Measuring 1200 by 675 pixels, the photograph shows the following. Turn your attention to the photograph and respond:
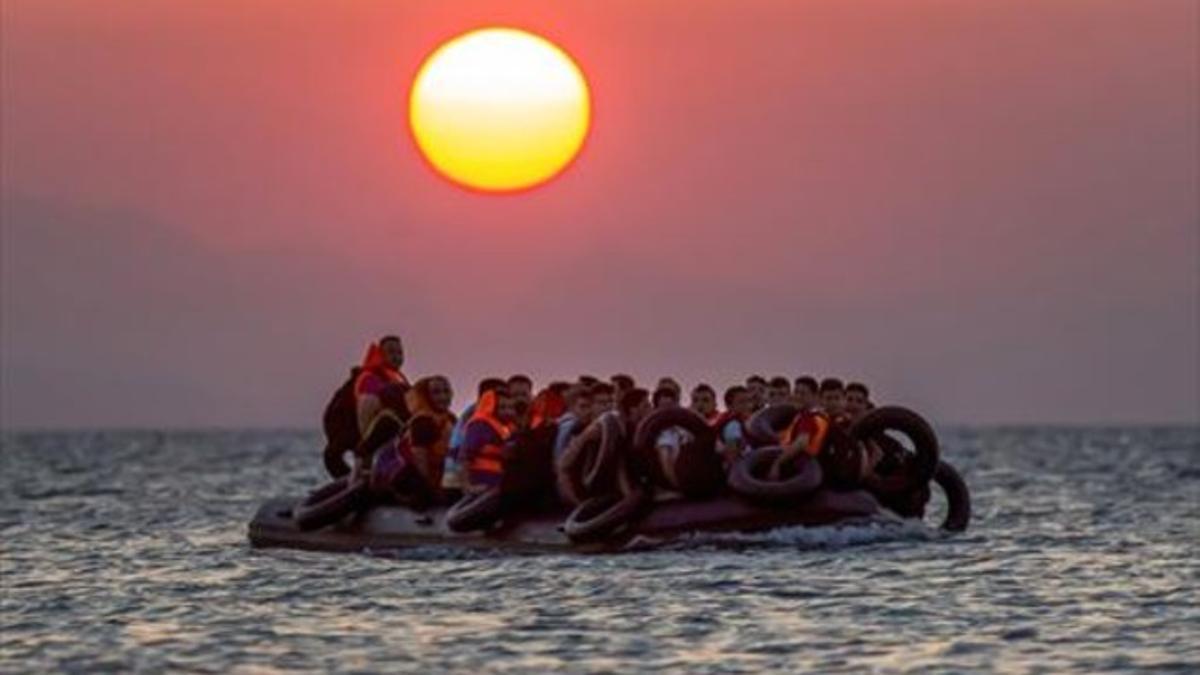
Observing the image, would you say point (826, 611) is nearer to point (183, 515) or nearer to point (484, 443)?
point (484, 443)

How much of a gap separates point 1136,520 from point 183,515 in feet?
50.6

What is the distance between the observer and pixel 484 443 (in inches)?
1314

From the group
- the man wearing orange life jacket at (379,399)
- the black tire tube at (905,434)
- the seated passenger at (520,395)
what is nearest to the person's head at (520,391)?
the seated passenger at (520,395)

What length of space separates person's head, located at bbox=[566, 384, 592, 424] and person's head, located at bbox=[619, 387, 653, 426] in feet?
1.19

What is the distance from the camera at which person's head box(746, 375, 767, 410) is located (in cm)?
3453

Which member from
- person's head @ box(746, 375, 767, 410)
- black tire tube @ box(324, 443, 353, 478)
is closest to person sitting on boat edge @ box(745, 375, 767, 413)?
person's head @ box(746, 375, 767, 410)

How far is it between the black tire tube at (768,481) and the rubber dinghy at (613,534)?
0.27 m

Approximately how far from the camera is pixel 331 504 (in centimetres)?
3575

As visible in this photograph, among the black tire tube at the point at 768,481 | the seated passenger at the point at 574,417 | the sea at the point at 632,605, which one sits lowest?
the sea at the point at 632,605

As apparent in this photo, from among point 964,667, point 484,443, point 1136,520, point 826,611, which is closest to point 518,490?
point 484,443

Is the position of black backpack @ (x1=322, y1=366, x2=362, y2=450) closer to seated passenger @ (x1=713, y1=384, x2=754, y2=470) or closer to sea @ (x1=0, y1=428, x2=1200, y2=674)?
sea @ (x1=0, y1=428, x2=1200, y2=674)

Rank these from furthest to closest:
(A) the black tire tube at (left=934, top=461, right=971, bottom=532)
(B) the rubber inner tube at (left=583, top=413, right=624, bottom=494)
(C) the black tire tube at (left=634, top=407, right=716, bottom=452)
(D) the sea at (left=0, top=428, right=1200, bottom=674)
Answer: (A) the black tire tube at (left=934, top=461, right=971, bottom=532) < (B) the rubber inner tube at (left=583, top=413, right=624, bottom=494) < (C) the black tire tube at (left=634, top=407, right=716, bottom=452) < (D) the sea at (left=0, top=428, right=1200, bottom=674)

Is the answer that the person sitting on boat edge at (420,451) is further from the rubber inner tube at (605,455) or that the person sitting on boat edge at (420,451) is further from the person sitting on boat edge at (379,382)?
the rubber inner tube at (605,455)

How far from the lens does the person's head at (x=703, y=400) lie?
110ft
